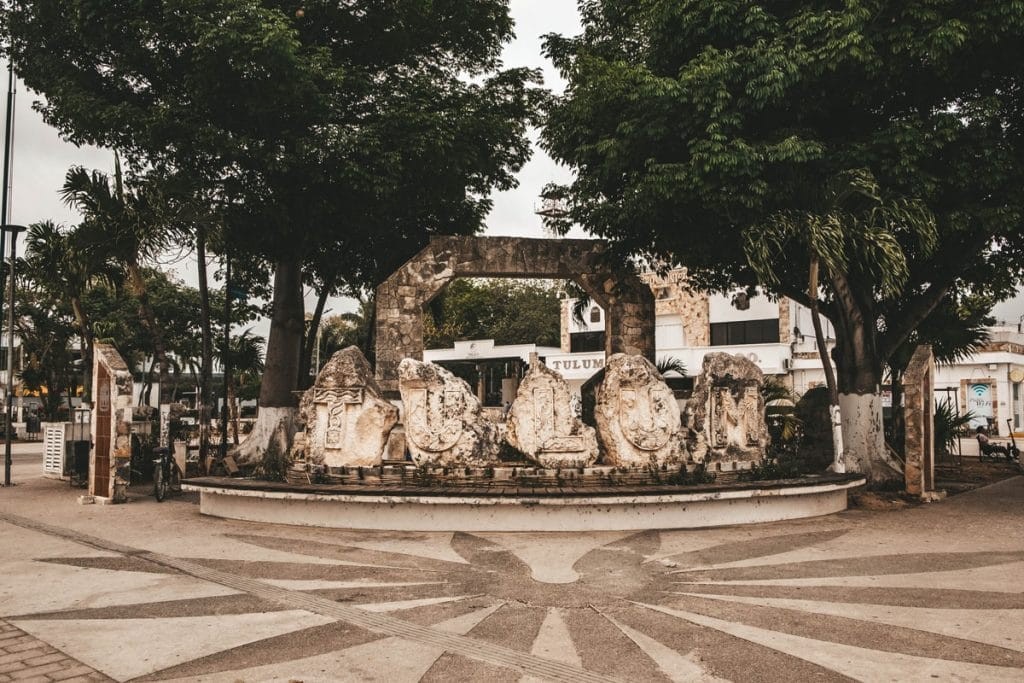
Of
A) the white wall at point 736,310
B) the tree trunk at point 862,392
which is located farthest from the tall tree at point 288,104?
the white wall at point 736,310

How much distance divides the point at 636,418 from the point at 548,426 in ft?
3.93

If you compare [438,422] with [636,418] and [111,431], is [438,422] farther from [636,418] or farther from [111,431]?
[111,431]

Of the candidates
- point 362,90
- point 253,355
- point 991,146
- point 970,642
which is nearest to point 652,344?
point 991,146

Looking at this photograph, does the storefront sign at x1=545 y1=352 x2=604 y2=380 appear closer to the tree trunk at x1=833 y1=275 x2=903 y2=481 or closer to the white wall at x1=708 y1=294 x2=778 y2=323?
the white wall at x1=708 y1=294 x2=778 y2=323

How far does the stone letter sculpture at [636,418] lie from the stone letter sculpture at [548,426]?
31 centimetres

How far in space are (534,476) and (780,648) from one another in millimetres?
5117

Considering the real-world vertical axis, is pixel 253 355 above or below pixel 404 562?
above

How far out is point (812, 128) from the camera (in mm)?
12602

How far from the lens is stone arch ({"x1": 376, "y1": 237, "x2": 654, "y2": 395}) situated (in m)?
14.5

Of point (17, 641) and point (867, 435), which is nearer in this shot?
point (17, 641)

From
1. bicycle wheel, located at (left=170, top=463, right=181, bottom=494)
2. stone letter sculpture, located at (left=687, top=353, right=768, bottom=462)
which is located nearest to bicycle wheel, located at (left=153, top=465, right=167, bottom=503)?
bicycle wheel, located at (left=170, top=463, right=181, bottom=494)

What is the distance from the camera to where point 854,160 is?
469 inches

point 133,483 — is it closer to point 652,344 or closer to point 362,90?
point 362,90

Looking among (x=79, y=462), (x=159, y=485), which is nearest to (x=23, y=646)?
(x=159, y=485)
